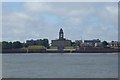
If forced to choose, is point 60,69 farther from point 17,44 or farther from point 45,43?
point 45,43

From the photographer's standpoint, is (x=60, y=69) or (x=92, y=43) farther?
(x=92, y=43)

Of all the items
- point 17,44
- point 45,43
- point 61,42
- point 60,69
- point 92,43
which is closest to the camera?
point 60,69

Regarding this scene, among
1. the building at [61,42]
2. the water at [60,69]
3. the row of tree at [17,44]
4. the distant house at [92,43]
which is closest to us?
the water at [60,69]

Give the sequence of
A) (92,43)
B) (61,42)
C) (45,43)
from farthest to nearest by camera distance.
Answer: (92,43) → (45,43) → (61,42)

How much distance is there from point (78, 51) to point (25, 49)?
1030 cm

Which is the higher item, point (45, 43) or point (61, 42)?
point (61, 42)

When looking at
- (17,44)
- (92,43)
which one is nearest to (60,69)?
(17,44)

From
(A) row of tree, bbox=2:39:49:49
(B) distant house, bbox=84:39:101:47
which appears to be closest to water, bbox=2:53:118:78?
(A) row of tree, bbox=2:39:49:49

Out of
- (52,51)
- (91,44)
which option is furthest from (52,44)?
(91,44)

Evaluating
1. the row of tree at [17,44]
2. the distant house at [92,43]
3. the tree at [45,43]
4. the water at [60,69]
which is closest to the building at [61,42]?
the tree at [45,43]

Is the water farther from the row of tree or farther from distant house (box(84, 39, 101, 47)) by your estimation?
distant house (box(84, 39, 101, 47))

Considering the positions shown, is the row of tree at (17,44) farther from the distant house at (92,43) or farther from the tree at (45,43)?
the distant house at (92,43)

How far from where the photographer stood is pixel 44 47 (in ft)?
291

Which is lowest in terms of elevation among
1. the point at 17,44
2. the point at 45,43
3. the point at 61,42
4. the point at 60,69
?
the point at 60,69
